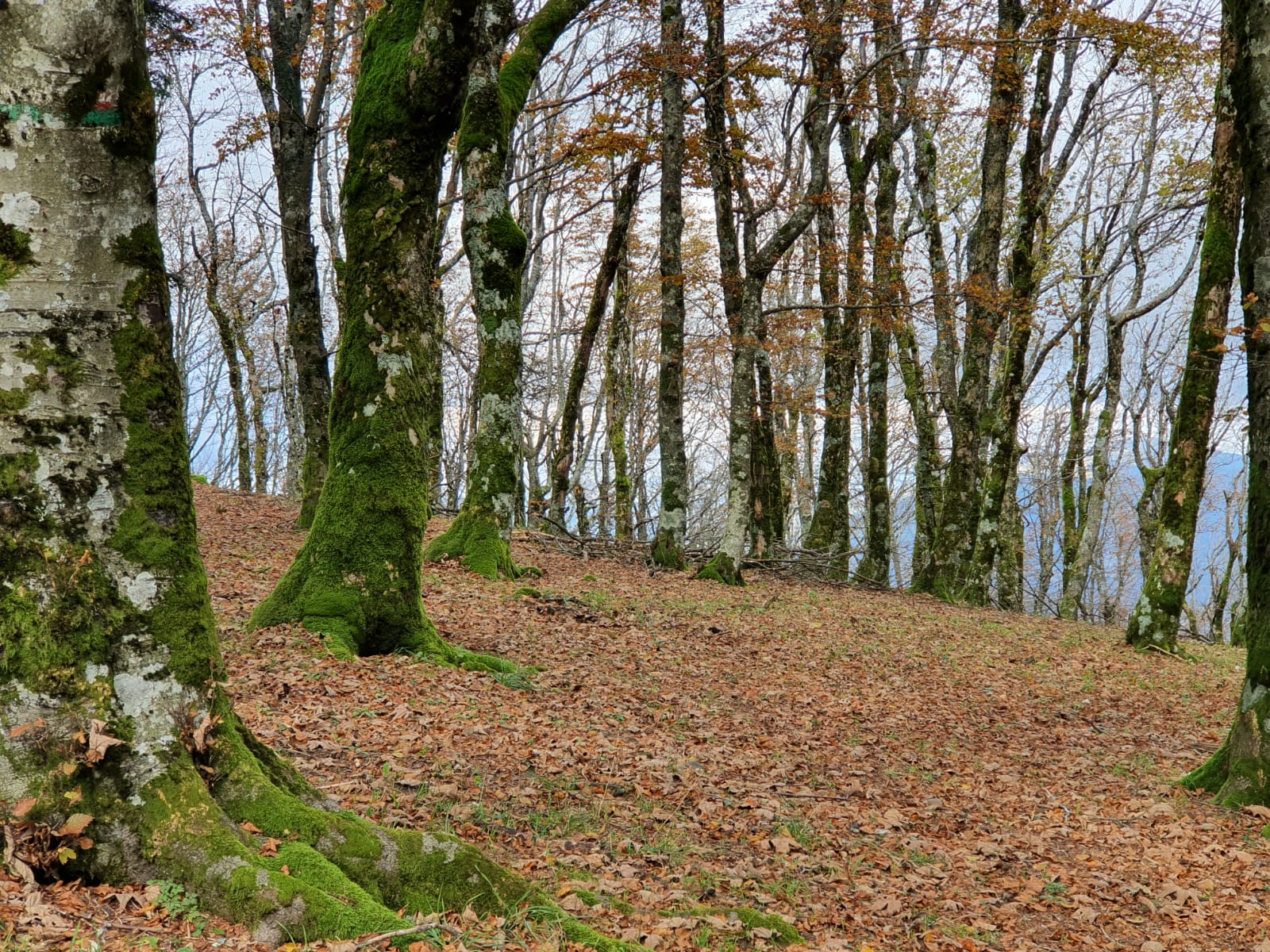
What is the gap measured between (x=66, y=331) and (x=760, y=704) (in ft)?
22.0

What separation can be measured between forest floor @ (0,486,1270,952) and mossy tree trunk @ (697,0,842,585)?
160 inches

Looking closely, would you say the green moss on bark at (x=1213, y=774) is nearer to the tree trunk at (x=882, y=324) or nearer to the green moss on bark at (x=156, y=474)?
the green moss on bark at (x=156, y=474)

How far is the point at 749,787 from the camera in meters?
5.77

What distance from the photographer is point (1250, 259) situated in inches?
230

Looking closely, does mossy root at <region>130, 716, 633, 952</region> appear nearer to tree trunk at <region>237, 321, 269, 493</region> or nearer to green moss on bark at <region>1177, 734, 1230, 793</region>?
green moss on bark at <region>1177, 734, 1230, 793</region>

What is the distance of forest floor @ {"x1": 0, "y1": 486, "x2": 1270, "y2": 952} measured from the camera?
403 centimetres

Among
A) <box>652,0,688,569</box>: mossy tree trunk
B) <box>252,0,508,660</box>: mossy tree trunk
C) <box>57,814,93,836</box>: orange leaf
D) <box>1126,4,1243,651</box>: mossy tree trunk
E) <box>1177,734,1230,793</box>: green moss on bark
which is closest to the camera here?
<box>57,814,93,836</box>: orange leaf

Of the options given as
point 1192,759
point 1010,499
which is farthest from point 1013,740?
point 1010,499

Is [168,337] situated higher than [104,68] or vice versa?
[104,68]

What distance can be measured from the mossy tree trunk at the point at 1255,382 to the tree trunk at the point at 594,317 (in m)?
13.9

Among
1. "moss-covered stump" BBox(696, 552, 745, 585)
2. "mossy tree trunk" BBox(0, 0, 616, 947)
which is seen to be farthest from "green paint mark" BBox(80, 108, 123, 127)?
"moss-covered stump" BBox(696, 552, 745, 585)

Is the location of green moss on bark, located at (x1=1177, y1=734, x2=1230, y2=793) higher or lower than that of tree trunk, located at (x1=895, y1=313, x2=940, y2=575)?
lower

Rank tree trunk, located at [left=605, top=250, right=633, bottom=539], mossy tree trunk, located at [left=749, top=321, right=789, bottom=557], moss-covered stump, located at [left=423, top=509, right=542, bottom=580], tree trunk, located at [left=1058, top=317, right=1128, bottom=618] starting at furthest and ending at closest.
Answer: tree trunk, located at [left=605, top=250, right=633, bottom=539]
mossy tree trunk, located at [left=749, top=321, right=789, bottom=557]
tree trunk, located at [left=1058, top=317, right=1128, bottom=618]
moss-covered stump, located at [left=423, top=509, right=542, bottom=580]

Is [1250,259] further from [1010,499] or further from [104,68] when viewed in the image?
[1010,499]
